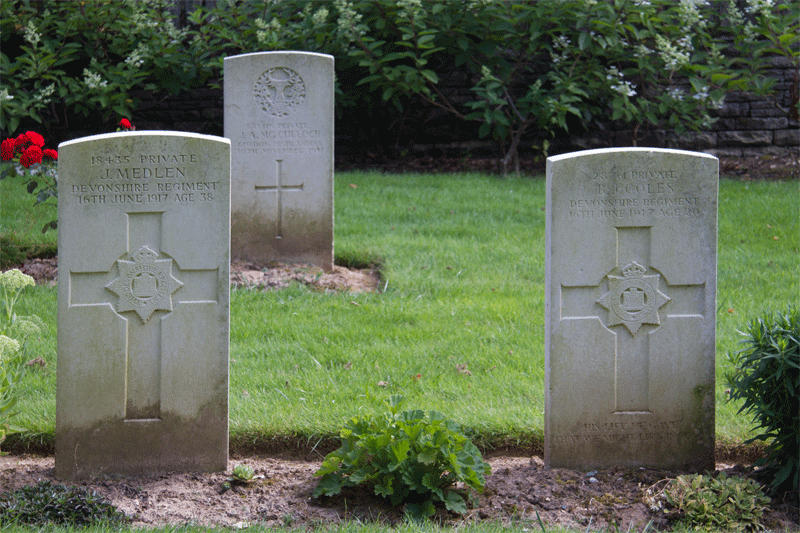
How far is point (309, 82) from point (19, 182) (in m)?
4.48

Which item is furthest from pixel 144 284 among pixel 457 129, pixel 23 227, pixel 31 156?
pixel 457 129

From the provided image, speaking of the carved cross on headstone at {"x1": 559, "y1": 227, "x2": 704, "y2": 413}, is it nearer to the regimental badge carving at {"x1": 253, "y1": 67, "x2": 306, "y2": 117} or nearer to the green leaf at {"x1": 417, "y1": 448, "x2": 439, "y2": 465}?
the green leaf at {"x1": 417, "y1": 448, "x2": 439, "y2": 465}

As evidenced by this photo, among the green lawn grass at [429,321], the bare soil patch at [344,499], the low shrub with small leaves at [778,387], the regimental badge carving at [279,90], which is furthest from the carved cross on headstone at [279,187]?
the low shrub with small leaves at [778,387]

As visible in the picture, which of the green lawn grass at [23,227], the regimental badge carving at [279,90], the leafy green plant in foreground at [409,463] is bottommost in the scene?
the leafy green plant in foreground at [409,463]

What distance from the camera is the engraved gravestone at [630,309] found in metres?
3.38

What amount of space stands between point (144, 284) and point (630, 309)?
6.96 feet

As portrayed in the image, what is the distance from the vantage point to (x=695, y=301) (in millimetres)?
3490

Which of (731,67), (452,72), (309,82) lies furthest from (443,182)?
(731,67)

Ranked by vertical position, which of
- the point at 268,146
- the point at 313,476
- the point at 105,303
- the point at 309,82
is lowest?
the point at 313,476

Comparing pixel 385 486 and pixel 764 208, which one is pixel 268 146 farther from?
pixel 764 208

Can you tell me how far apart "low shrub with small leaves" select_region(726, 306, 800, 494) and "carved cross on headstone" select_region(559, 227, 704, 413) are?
38cm

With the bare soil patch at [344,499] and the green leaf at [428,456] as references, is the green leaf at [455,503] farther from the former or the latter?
the green leaf at [428,456]

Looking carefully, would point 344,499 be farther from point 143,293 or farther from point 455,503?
point 143,293

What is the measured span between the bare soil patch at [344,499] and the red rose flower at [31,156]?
2065 millimetres
